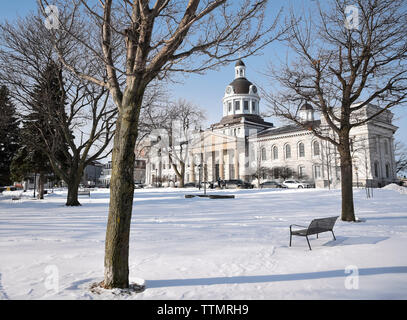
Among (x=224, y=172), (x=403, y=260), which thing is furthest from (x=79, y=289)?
(x=224, y=172)

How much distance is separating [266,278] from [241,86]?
230 feet

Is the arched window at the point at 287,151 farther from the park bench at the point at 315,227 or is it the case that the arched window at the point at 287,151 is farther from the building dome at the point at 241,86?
the park bench at the point at 315,227

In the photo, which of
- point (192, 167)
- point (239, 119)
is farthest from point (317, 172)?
point (192, 167)

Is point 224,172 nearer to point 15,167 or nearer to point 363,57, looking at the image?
point 15,167

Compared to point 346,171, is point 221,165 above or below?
above

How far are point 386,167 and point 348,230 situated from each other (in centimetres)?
→ 5533

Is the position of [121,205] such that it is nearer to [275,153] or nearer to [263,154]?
[275,153]

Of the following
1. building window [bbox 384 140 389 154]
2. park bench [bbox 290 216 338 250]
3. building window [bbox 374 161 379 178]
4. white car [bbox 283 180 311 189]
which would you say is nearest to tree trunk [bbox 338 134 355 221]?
park bench [bbox 290 216 338 250]

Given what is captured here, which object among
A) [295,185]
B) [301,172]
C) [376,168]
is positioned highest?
[376,168]

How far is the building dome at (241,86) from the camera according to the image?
71.4 m

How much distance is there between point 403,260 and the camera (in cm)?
566

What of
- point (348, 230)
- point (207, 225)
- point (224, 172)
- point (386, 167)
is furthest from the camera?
point (224, 172)

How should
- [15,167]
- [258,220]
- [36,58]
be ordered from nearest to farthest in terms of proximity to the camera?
[258,220], [36,58], [15,167]

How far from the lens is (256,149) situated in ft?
220
